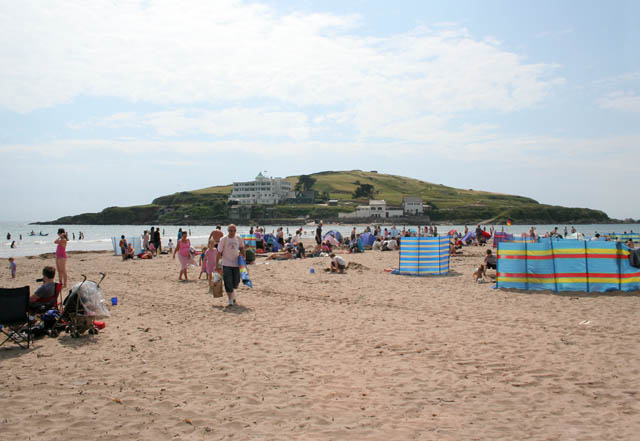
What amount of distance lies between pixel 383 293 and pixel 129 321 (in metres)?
5.81

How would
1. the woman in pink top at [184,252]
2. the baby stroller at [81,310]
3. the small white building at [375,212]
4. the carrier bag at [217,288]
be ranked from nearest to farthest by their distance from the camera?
the baby stroller at [81,310], the carrier bag at [217,288], the woman in pink top at [184,252], the small white building at [375,212]

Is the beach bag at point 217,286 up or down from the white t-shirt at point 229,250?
down

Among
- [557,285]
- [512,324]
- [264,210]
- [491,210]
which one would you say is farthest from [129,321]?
[491,210]

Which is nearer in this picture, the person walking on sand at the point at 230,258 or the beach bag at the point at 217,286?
the person walking on sand at the point at 230,258

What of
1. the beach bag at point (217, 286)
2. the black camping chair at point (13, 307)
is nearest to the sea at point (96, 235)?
the beach bag at point (217, 286)

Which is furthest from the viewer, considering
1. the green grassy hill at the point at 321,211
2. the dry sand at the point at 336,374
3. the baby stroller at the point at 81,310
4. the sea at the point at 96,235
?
the green grassy hill at the point at 321,211

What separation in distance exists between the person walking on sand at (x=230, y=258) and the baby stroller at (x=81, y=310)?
267 cm

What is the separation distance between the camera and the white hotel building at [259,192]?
440 feet

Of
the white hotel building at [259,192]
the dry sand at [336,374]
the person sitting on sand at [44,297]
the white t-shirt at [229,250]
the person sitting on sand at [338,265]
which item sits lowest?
the dry sand at [336,374]

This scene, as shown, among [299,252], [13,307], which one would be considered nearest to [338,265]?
[299,252]

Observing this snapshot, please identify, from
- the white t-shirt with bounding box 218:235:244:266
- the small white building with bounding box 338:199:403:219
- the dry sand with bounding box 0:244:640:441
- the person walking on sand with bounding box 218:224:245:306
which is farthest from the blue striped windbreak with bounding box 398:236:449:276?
the small white building with bounding box 338:199:403:219

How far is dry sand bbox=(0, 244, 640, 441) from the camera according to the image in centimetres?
418

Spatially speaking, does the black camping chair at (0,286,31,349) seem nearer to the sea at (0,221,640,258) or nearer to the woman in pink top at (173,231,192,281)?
the woman in pink top at (173,231,192,281)

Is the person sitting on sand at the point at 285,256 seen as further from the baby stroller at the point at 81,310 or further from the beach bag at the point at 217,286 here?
the baby stroller at the point at 81,310
